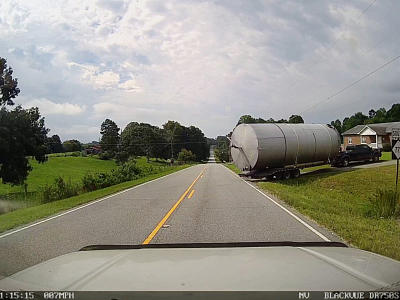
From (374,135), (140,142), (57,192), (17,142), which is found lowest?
(57,192)

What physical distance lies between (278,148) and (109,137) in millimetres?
89595

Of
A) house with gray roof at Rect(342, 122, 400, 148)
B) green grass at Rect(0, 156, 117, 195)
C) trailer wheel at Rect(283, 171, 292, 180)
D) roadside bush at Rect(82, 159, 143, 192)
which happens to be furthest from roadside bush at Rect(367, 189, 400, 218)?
house with gray roof at Rect(342, 122, 400, 148)

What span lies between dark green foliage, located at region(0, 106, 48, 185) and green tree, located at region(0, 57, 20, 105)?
1.56m

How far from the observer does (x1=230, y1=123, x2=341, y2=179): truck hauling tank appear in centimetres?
2267

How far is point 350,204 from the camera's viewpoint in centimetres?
1480

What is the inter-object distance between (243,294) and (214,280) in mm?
379

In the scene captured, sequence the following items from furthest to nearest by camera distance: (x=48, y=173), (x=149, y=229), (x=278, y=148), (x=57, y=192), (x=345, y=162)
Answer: (x=48, y=173) → (x=345, y=162) → (x=278, y=148) → (x=57, y=192) → (x=149, y=229)

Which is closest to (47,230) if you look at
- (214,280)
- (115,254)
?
(115,254)

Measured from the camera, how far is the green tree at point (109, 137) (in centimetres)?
10400

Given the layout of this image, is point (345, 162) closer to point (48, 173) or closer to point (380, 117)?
point (48, 173)

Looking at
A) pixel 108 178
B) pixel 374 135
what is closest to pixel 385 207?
pixel 108 178

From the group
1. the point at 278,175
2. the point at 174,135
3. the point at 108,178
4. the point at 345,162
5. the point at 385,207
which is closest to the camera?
the point at 385,207

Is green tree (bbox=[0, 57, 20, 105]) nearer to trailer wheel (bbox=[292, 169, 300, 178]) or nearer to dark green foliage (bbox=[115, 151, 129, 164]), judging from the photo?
trailer wheel (bbox=[292, 169, 300, 178])

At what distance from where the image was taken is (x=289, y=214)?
10.4 metres
